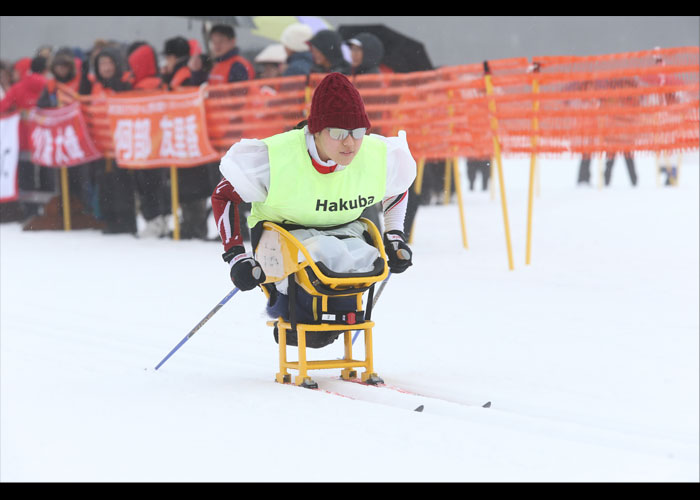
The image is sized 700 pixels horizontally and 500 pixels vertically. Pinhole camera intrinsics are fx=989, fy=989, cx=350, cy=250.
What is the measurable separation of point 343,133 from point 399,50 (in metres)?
7.60

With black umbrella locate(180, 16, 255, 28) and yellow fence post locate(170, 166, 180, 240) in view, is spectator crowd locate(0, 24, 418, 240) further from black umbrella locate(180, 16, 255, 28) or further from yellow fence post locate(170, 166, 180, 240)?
black umbrella locate(180, 16, 255, 28)

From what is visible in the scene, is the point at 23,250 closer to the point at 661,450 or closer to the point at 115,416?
the point at 115,416

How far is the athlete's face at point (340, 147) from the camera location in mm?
3398

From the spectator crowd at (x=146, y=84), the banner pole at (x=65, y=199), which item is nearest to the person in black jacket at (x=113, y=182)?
the spectator crowd at (x=146, y=84)

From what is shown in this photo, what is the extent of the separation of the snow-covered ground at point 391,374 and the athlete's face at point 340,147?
93cm

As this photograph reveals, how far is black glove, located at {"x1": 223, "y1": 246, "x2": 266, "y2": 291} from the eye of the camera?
11.6 feet

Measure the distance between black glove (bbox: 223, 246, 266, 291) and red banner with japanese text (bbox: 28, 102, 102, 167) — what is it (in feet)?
26.2

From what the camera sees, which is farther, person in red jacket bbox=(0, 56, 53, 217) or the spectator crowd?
person in red jacket bbox=(0, 56, 53, 217)

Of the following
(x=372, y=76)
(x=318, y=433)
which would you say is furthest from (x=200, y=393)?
(x=372, y=76)

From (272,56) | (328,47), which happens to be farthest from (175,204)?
Answer: (272,56)

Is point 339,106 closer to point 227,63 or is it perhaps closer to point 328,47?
point 328,47

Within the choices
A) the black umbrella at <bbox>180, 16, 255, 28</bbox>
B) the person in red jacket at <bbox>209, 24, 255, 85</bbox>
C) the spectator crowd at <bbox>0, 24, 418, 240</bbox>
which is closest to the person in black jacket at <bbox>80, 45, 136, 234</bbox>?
the spectator crowd at <bbox>0, 24, 418, 240</bbox>

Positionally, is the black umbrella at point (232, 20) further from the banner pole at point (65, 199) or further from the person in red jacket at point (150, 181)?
the banner pole at point (65, 199)

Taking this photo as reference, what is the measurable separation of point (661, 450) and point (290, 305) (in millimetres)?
1452
